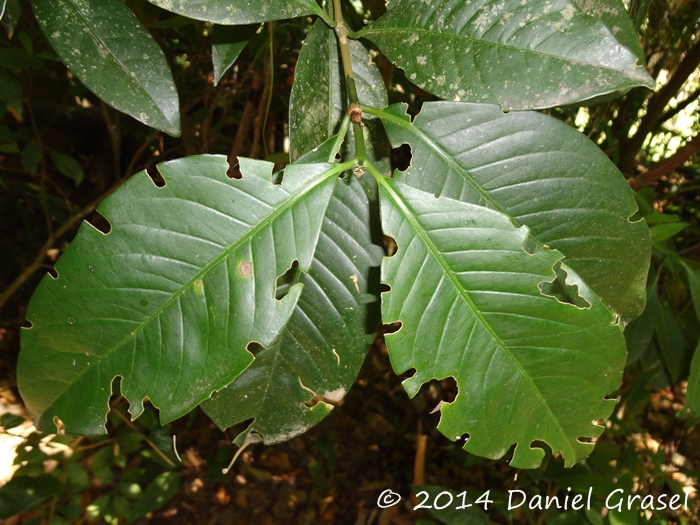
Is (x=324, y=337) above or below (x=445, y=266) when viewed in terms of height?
below

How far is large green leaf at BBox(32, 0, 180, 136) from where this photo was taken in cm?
62

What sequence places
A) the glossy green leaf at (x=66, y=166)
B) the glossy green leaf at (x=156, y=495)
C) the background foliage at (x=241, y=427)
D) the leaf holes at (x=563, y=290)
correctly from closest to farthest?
the leaf holes at (x=563, y=290), the background foliage at (x=241, y=427), the glossy green leaf at (x=156, y=495), the glossy green leaf at (x=66, y=166)

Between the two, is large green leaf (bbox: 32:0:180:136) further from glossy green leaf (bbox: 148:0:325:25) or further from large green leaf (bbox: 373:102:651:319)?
large green leaf (bbox: 373:102:651:319)

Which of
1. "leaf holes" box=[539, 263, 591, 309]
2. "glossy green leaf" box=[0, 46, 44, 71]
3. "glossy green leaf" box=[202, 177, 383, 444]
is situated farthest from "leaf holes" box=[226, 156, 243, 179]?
"glossy green leaf" box=[0, 46, 44, 71]

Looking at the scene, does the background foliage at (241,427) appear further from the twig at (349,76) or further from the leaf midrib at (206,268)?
the leaf midrib at (206,268)

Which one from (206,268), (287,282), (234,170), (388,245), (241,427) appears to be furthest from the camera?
(388,245)

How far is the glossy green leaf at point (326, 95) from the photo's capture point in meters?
0.74

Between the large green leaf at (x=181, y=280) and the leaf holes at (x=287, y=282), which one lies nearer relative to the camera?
the large green leaf at (x=181, y=280)

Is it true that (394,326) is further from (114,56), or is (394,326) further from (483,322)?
(114,56)

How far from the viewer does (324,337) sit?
2.59ft

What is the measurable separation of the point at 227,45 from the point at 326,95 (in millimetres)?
199

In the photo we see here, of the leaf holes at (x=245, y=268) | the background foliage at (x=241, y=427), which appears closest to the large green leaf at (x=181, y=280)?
the leaf holes at (x=245, y=268)

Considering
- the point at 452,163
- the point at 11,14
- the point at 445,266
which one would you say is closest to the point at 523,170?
the point at 452,163

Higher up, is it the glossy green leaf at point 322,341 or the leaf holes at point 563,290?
the leaf holes at point 563,290
